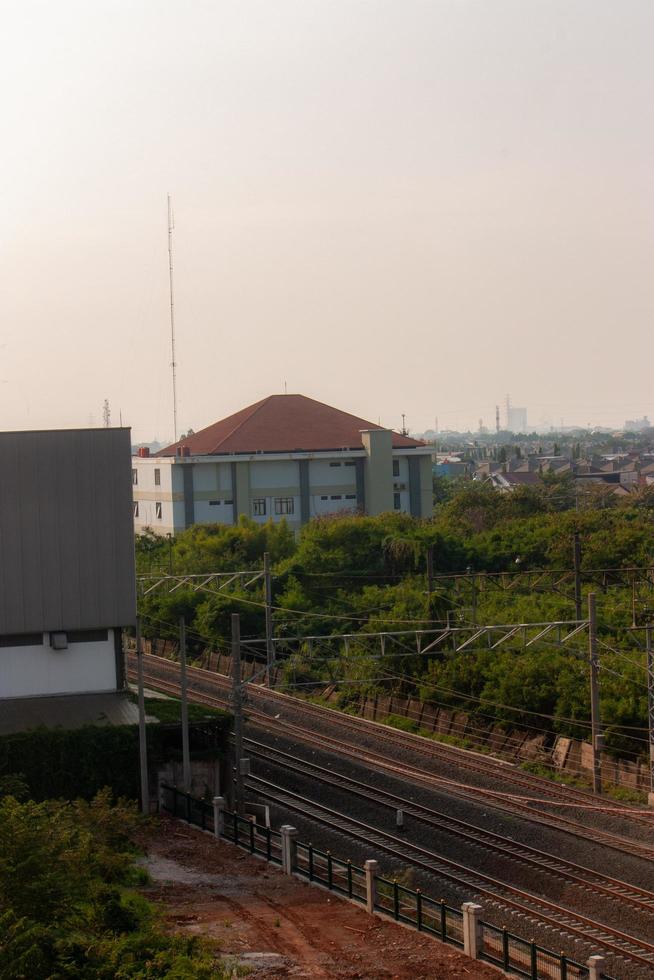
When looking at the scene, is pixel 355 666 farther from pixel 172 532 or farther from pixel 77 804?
pixel 172 532

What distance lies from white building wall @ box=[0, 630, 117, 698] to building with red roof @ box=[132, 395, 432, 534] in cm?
3869

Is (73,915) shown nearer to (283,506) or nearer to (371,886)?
(371,886)

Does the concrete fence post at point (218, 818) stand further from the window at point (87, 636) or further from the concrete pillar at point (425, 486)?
the concrete pillar at point (425, 486)

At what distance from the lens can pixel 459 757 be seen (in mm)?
28031

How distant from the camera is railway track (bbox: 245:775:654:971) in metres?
16.3

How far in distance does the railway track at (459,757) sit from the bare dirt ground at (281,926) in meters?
7.23

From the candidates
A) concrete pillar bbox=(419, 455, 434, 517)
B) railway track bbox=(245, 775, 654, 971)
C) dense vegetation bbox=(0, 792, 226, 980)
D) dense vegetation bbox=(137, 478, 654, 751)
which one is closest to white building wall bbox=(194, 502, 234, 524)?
dense vegetation bbox=(137, 478, 654, 751)

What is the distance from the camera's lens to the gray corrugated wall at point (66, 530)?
25766 mm

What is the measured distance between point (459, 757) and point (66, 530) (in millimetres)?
9936

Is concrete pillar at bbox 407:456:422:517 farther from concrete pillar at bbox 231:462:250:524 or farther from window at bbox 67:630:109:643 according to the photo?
window at bbox 67:630:109:643

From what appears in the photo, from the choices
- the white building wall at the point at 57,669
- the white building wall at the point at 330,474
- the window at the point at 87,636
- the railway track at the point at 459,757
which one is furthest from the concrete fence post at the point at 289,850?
the white building wall at the point at 330,474

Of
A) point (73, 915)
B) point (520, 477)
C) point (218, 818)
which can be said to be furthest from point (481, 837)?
point (520, 477)

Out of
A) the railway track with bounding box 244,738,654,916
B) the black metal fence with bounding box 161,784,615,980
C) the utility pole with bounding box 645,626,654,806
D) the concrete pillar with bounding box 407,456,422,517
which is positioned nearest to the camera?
the black metal fence with bounding box 161,784,615,980

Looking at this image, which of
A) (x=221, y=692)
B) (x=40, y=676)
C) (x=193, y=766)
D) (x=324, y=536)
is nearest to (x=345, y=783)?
(x=193, y=766)
